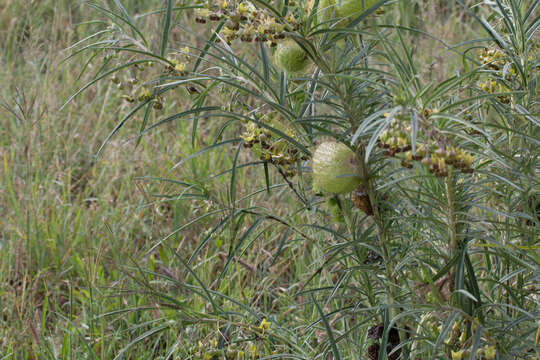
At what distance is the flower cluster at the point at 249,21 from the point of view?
0.88 m

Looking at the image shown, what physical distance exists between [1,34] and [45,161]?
1509 mm

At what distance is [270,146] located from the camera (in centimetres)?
109

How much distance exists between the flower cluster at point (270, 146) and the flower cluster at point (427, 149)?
0.30 metres

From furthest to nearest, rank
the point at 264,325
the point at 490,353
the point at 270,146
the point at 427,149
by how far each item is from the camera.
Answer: the point at 264,325
the point at 270,146
the point at 490,353
the point at 427,149

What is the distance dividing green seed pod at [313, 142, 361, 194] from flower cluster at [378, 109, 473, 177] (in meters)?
0.14

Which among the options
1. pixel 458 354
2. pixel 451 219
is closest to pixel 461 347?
pixel 458 354

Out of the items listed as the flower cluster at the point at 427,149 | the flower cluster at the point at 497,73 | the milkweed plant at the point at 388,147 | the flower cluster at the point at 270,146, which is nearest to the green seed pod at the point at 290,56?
the milkweed plant at the point at 388,147

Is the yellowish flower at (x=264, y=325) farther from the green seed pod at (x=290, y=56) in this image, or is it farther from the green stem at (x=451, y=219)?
the green seed pod at (x=290, y=56)

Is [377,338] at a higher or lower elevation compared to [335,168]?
lower

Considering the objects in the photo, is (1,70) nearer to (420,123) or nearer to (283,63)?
(283,63)

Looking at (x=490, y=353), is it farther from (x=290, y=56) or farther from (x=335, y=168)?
(x=290, y=56)

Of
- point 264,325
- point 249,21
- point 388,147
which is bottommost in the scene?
point 264,325

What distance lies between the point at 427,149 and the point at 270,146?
0.39m

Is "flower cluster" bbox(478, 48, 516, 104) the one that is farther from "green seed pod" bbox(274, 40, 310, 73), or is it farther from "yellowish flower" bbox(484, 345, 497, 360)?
"yellowish flower" bbox(484, 345, 497, 360)
